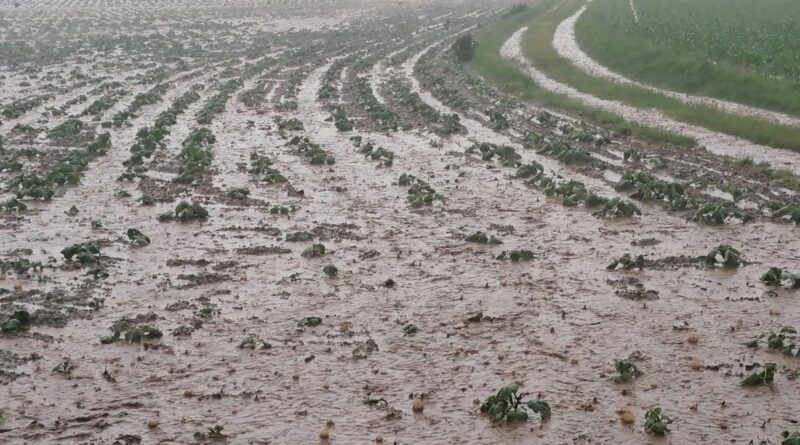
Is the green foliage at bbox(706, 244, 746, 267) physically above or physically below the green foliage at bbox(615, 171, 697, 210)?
above

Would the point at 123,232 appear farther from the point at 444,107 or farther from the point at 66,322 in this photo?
the point at 444,107

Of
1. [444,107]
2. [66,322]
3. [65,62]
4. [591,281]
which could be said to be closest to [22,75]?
[65,62]

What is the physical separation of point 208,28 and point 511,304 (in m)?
49.9

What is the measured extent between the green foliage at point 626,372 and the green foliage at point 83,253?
297 inches

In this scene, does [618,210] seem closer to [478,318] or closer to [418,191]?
[418,191]

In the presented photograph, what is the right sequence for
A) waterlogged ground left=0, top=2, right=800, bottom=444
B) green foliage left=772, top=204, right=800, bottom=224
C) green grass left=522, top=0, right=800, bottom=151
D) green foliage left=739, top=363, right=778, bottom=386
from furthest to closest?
green grass left=522, top=0, right=800, bottom=151 < green foliage left=772, top=204, right=800, bottom=224 < green foliage left=739, top=363, right=778, bottom=386 < waterlogged ground left=0, top=2, right=800, bottom=444

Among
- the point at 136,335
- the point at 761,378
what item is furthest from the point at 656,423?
the point at 136,335

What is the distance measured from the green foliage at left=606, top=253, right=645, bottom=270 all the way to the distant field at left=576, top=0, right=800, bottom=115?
13.4m

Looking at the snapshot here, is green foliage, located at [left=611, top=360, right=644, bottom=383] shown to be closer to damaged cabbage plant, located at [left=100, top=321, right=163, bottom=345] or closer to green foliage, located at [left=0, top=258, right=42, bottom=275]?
damaged cabbage plant, located at [left=100, top=321, right=163, bottom=345]

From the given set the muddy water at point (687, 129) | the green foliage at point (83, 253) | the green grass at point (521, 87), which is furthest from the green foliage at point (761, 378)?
the green grass at point (521, 87)

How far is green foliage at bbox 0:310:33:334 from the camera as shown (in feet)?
31.8

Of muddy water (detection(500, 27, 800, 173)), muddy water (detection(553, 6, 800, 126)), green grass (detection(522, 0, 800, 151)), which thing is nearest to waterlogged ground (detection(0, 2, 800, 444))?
muddy water (detection(500, 27, 800, 173))

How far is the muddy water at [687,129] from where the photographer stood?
59.3ft

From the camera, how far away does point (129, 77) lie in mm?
35062
